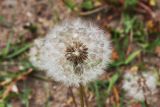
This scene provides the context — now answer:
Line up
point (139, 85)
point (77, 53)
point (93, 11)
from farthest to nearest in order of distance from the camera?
point (93, 11) → point (139, 85) → point (77, 53)

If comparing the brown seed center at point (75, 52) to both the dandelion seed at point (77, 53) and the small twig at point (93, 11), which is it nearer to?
the dandelion seed at point (77, 53)

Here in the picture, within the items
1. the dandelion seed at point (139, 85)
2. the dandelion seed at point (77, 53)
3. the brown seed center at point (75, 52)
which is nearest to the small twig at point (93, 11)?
the dandelion seed at point (139, 85)

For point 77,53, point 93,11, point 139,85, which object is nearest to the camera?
point 77,53

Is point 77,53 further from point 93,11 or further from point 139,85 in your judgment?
point 93,11

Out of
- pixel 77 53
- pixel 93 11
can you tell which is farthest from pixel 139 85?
pixel 93 11

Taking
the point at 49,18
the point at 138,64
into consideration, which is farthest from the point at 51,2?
the point at 138,64

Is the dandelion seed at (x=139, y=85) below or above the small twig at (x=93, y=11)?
below

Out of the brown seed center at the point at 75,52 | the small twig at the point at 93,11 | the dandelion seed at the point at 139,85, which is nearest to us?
the brown seed center at the point at 75,52
